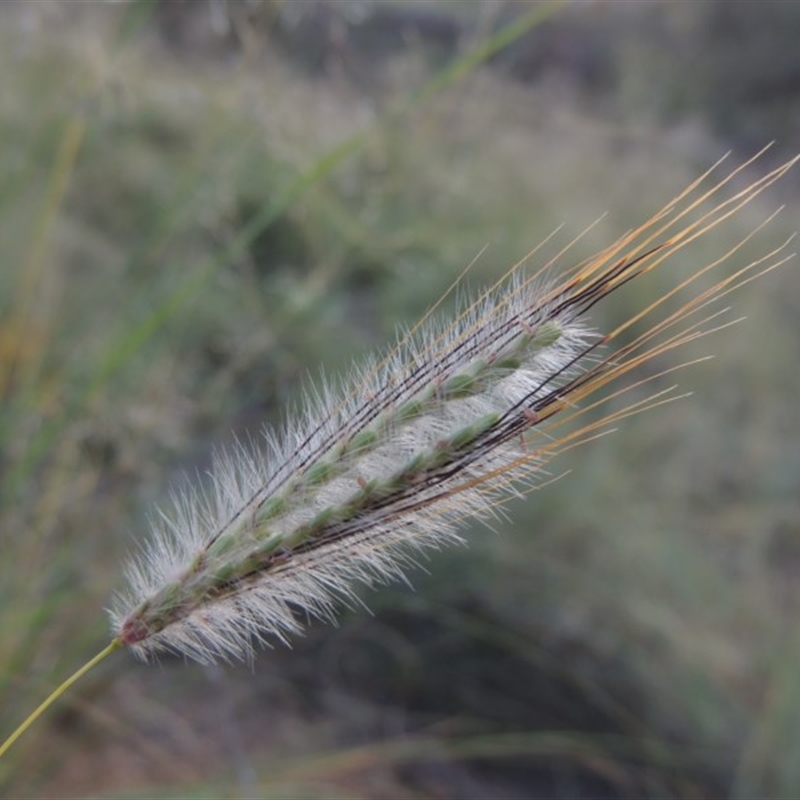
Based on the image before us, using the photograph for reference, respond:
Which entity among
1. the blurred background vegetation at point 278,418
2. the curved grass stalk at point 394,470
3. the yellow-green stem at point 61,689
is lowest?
the yellow-green stem at point 61,689

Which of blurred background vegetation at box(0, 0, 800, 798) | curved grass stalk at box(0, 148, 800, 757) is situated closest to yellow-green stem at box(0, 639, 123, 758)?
curved grass stalk at box(0, 148, 800, 757)

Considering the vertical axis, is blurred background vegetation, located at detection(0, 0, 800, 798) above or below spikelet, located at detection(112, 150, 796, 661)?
above

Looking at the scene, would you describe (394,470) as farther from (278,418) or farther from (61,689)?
(278,418)

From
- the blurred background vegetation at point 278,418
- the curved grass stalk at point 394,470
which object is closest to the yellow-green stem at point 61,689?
the curved grass stalk at point 394,470

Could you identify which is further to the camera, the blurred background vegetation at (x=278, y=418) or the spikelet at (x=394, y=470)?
the blurred background vegetation at (x=278, y=418)

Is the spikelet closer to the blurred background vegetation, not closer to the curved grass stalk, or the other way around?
the curved grass stalk

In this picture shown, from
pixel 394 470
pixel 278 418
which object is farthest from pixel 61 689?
pixel 278 418

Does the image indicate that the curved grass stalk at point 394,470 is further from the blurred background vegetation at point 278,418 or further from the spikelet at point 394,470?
the blurred background vegetation at point 278,418

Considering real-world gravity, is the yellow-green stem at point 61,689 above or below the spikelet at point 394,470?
below
